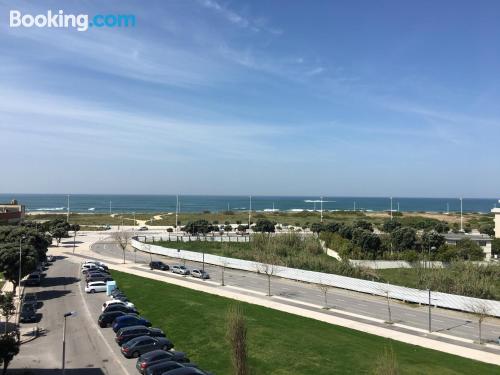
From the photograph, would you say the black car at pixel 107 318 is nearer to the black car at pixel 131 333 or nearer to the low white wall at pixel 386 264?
the black car at pixel 131 333

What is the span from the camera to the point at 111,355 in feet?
86.6

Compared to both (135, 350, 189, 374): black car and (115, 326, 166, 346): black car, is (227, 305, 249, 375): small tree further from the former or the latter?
(115, 326, 166, 346): black car

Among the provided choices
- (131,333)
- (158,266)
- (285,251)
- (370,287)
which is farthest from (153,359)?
(285,251)

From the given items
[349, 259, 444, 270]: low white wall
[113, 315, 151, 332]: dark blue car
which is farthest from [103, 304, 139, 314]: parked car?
[349, 259, 444, 270]: low white wall

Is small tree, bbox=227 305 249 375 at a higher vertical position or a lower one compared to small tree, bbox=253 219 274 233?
higher

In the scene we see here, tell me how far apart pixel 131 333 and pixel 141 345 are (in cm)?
222

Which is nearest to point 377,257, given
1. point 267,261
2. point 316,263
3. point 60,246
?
point 316,263

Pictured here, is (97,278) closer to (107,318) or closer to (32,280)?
(32,280)

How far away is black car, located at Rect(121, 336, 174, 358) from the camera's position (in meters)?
25.9

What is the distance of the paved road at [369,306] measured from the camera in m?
37.0

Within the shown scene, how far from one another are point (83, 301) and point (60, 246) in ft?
149

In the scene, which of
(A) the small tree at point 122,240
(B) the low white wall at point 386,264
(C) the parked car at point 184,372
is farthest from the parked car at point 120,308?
(B) the low white wall at point 386,264

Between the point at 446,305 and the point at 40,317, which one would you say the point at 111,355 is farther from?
the point at 446,305

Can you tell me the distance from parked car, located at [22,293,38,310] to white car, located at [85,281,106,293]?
490 cm
